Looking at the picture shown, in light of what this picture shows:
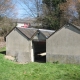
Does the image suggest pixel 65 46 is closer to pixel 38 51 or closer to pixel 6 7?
pixel 38 51

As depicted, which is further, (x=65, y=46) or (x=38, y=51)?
(x=38, y=51)

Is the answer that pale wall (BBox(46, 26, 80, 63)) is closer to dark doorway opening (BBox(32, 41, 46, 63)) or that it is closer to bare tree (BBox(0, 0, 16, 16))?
dark doorway opening (BBox(32, 41, 46, 63))

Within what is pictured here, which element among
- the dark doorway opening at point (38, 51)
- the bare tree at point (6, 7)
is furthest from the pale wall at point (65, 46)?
the bare tree at point (6, 7)

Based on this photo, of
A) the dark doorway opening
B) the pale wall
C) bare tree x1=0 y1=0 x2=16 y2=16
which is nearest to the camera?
the pale wall

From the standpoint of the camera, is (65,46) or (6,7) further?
(6,7)

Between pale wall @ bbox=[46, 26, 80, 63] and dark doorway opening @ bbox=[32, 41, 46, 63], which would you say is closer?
pale wall @ bbox=[46, 26, 80, 63]

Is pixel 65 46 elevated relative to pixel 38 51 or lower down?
elevated

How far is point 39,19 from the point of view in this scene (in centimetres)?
4456

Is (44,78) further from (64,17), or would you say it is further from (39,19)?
(39,19)

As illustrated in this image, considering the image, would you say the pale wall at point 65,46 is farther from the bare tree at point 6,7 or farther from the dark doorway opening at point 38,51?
the bare tree at point 6,7

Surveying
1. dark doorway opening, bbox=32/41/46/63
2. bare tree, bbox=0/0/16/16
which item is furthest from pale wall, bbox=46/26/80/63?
bare tree, bbox=0/0/16/16

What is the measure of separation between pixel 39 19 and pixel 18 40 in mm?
21740

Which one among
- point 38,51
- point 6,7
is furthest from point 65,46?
point 6,7

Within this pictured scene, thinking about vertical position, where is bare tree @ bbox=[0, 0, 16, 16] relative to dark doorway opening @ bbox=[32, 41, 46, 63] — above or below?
above
